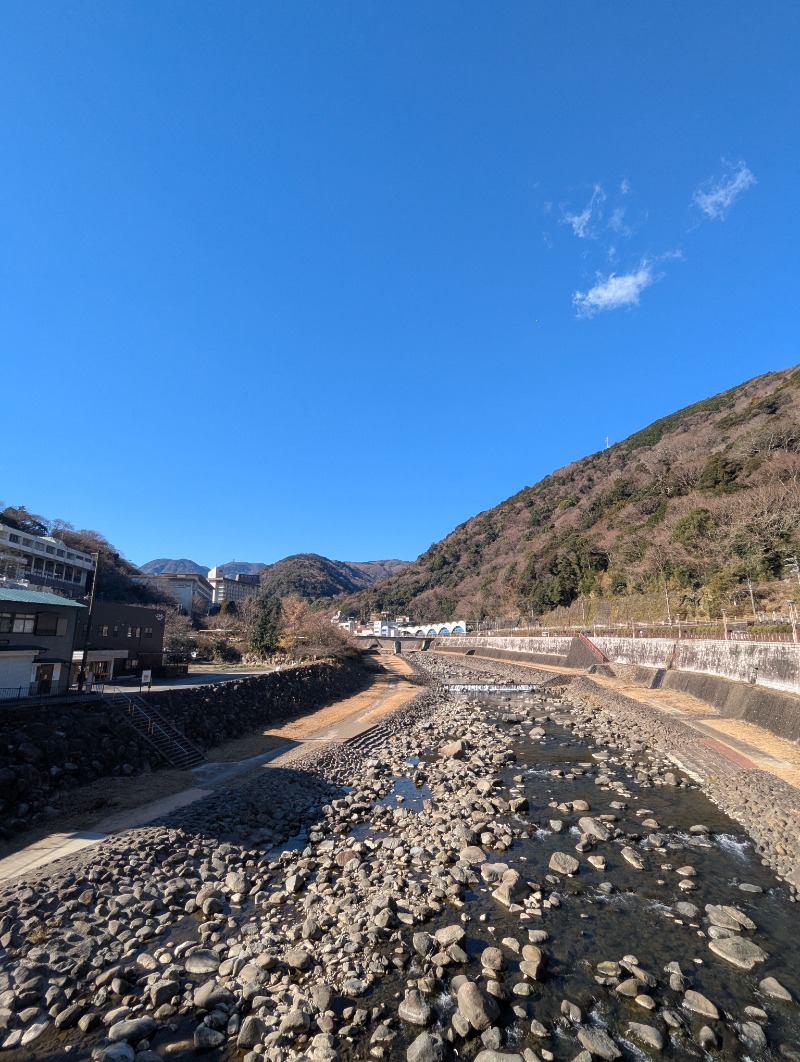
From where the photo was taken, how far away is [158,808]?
1231 centimetres

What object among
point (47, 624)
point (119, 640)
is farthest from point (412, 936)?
point (119, 640)

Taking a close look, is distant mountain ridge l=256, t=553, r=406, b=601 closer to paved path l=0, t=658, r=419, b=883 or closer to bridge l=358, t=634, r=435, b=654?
bridge l=358, t=634, r=435, b=654

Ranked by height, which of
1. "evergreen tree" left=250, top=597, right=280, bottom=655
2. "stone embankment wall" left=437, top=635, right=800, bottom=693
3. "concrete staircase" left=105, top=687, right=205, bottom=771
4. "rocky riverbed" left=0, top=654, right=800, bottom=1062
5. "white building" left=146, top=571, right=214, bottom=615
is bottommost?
"rocky riverbed" left=0, top=654, right=800, bottom=1062

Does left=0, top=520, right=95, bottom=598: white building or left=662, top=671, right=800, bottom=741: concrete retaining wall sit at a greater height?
left=0, top=520, right=95, bottom=598: white building

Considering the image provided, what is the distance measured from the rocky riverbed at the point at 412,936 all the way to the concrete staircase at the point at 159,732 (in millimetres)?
4540

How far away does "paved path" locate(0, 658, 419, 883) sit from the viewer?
9625 mm

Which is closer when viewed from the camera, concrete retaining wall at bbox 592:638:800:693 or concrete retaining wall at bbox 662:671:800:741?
concrete retaining wall at bbox 662:671:800:741

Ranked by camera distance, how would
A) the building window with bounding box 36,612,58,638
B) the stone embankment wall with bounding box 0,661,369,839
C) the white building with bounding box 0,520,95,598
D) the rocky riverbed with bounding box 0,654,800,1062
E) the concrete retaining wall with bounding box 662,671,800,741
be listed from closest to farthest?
the rocky riverbed with bounding box 0,654,800,1062 → the stone embankment wall with bounding box 0,661,369,839 → the concrete retaining wall with bounding box 662,671,800,741 → the building window with bounding box 36,612,58,638 → the white building with bounding box 0,520,95,598

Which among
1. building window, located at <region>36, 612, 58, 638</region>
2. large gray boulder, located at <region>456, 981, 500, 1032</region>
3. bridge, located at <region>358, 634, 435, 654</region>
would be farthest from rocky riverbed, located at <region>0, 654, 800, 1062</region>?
bridge, located at <region>358, 634, 435, 654</region>

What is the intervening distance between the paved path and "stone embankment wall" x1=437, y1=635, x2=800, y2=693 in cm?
1817

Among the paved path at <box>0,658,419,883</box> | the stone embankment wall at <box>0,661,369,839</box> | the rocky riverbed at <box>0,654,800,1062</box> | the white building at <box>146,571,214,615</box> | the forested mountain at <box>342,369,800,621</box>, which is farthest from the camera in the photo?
the white building at <box>146,571,214,615</box>

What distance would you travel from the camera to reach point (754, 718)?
18.7 m

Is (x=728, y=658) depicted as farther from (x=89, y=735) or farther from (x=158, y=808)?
(x=89, y=735)

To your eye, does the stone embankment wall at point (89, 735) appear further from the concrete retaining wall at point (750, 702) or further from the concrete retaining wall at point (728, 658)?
the concrete retaining wall at point (728, 658)
